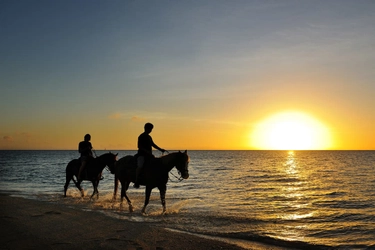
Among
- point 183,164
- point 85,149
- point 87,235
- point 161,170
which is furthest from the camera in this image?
point 85,149

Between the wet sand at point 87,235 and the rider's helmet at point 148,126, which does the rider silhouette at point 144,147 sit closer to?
the rider's helmet at point 148,126

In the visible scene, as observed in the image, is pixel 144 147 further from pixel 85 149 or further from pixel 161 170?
pixel 85 149

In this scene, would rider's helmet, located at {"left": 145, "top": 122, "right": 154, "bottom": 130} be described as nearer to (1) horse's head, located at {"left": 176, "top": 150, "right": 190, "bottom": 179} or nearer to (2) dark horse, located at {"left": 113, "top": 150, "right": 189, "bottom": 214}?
(2) dark horse, located at {"left": 113, "top": 150, "right": 189, "bottom": 214}

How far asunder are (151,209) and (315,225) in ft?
22.9

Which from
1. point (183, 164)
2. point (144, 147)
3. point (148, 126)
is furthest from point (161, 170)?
point (148, 126)

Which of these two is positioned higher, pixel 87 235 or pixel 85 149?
pixel 85 149

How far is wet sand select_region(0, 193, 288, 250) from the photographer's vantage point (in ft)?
26.2

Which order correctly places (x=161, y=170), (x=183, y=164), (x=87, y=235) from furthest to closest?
1. (x=161, y=170)
2. (x=183, y=164)
3. (x=87, y=235)

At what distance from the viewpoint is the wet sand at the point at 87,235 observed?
8.00 m

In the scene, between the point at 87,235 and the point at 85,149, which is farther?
the point at 85,149

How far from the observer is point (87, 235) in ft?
29.7

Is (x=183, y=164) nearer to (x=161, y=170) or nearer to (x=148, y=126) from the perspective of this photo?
(x=161, y=170)

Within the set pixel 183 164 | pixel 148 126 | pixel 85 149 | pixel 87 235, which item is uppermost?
pixel 148 126

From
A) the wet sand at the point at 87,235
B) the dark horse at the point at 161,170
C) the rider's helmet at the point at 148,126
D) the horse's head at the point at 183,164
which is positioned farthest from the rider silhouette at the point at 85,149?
the horse's head at the point at 183,164
